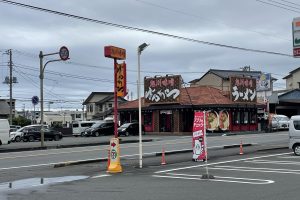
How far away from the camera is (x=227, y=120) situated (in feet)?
175

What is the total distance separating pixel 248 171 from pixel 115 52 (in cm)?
604

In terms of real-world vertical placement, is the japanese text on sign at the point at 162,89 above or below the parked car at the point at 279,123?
above

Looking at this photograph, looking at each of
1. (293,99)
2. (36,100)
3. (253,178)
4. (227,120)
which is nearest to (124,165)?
(253,178)

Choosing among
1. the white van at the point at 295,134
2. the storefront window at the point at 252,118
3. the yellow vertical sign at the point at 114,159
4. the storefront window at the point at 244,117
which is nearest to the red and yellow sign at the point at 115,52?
the yellow vertical sign at the point at 114,159

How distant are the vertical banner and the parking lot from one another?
0.54 metres

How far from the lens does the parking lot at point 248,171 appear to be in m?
13.0

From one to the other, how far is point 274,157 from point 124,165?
22.6 feet

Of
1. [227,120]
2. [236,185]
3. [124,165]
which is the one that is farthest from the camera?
[227,120]

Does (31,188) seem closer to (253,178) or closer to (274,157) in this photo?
(253,178)

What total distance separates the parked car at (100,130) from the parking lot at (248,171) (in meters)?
35.9

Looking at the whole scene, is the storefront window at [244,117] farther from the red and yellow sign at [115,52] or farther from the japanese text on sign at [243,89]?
the red and yellow sign at [115,52]

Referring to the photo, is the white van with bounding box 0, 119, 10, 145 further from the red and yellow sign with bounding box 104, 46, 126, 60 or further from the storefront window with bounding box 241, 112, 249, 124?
the storefront window with bounding box 241, 112, 249, 124

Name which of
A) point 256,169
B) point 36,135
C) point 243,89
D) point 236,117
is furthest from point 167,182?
point 243,89

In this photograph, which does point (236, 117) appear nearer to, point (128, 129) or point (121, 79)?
point (128, 129)
